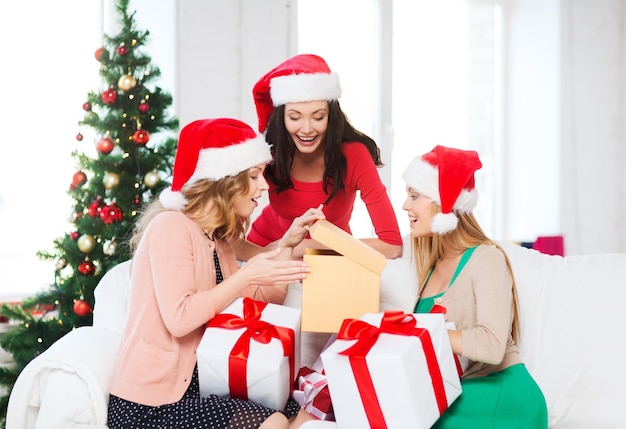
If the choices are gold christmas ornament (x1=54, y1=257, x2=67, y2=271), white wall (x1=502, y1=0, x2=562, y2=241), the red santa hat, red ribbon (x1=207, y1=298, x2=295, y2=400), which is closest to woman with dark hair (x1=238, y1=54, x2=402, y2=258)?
the red santa hat

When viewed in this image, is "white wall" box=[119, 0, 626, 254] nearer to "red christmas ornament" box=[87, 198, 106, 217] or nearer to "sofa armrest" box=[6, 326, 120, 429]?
"red christmas ornament" box=[87, 198, 106, 217]

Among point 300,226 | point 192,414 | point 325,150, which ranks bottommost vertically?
point 192,414

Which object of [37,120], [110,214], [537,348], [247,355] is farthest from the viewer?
[37,120]

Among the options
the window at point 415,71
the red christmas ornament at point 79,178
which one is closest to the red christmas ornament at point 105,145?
the red christmas ornament at point 79,178

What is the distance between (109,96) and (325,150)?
89cm

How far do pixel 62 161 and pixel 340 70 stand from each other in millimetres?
1779

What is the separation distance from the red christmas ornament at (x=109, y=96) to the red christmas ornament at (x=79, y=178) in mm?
285

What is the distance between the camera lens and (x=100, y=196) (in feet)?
9.80

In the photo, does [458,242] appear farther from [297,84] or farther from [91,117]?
[91,117]

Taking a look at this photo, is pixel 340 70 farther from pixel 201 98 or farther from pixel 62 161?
pixel 62 161

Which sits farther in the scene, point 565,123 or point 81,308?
point 565,123

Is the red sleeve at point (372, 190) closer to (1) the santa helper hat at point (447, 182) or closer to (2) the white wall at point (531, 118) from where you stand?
(1) the santa helper hat at point (447, 182)

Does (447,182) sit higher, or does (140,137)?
(140,137)

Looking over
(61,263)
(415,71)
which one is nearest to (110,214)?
(61,263)
